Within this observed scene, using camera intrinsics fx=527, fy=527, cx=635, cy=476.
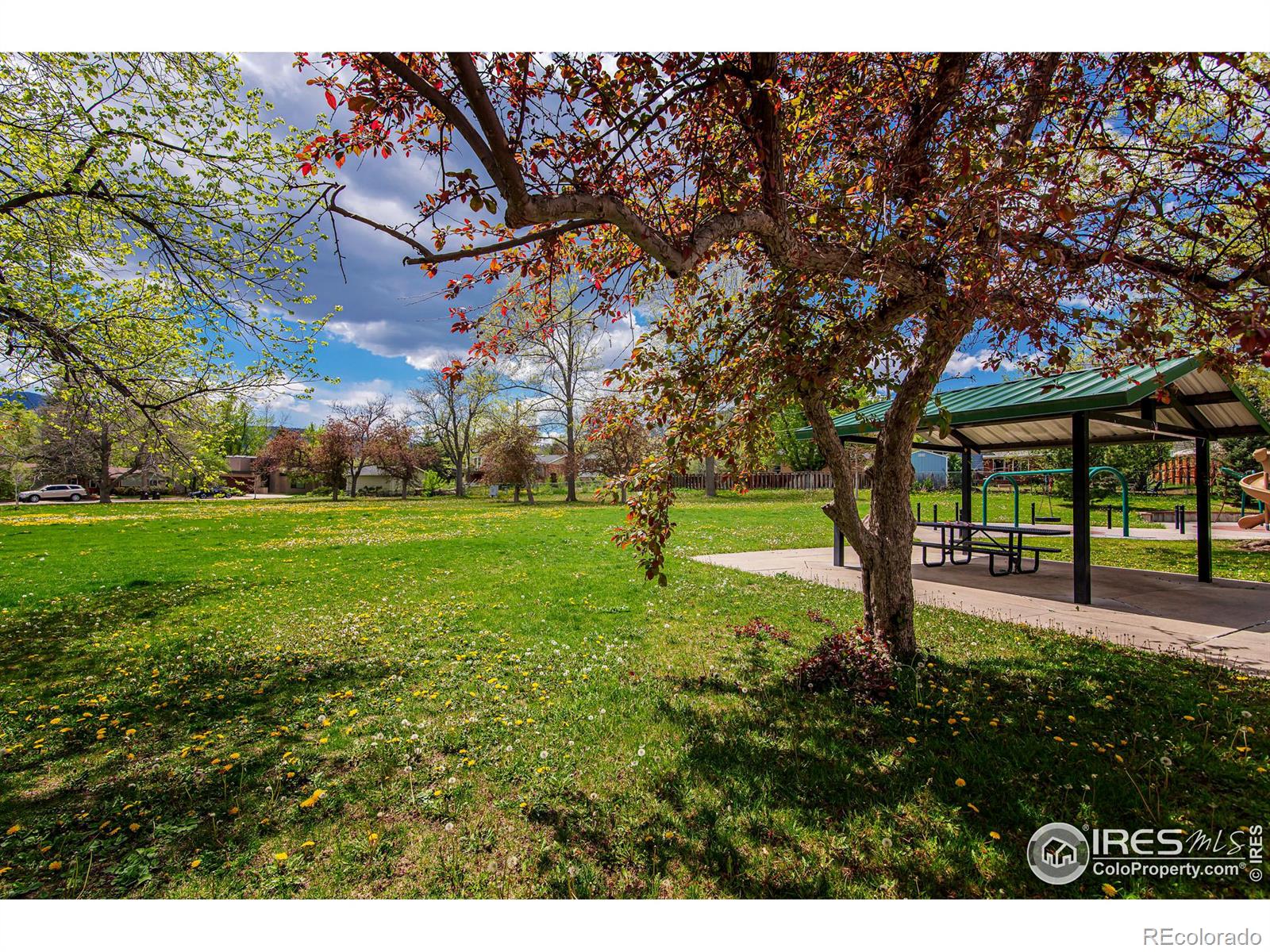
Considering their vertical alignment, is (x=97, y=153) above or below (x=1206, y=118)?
below

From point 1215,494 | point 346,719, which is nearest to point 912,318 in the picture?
point 346,719

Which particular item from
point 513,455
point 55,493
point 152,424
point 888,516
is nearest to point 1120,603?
point 888,516

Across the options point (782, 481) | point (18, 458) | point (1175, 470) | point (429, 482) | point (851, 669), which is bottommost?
point (851, 669)

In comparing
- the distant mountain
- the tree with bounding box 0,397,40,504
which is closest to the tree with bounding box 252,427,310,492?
the tree with bounding box 0,397,40,504

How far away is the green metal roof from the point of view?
6.03 meters

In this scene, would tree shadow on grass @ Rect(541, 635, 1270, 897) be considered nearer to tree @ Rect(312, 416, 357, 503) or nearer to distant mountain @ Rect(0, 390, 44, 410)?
distant mountain @ Rect(0, 390, 44, 410)

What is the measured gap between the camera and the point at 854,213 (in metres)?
3.71

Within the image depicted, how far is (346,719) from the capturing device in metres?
4.05

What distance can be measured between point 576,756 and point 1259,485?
1401 cm

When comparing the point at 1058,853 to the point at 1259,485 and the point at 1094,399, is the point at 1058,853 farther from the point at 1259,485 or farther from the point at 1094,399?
the point at 1259,485

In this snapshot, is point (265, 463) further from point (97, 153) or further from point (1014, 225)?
point (1014, 225)

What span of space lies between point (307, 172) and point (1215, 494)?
31.8 m

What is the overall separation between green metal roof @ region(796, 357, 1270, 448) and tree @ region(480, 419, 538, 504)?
83.2 feet

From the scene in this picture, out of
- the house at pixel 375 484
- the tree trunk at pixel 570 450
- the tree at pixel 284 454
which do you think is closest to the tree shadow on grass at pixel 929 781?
the tree trunk at pixel 570 450
